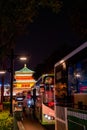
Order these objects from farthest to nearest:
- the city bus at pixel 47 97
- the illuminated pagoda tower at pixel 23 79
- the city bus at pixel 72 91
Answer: the illuminated pagoda tower at pixel 23 79, the city bus at pixel 47 97, the city bus at pixel 72 91

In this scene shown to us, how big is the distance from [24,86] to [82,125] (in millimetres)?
101647

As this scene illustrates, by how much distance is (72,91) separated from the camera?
37.0 ft

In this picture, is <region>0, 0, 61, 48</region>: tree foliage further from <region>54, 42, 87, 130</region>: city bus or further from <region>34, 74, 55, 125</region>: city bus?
<region>34, 74, 55, 125</region>: city bus

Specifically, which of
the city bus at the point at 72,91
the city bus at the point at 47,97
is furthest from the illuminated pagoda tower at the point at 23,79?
the city bus at the point at 72,91

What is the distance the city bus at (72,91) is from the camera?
970cm

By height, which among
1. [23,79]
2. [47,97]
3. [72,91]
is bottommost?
[72,91]

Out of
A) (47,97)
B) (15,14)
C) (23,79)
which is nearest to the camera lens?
(15,14)

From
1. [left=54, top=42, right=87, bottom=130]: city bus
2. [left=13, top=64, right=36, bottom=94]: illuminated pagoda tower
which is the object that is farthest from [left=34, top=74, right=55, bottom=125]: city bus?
[left=13, top=64, right=36, bottom=94]: illuminated pagoda tower

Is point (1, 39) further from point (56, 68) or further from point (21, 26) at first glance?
point (56, 68)

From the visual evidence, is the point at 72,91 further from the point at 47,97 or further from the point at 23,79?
the point at 23,79

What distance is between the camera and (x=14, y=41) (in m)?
12.0

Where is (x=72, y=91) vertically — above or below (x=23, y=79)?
below

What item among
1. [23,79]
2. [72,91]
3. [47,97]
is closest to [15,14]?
[72,91]

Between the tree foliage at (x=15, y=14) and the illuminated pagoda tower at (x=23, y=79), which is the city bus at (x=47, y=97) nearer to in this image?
the tree foliage at (x=15, y=14)
